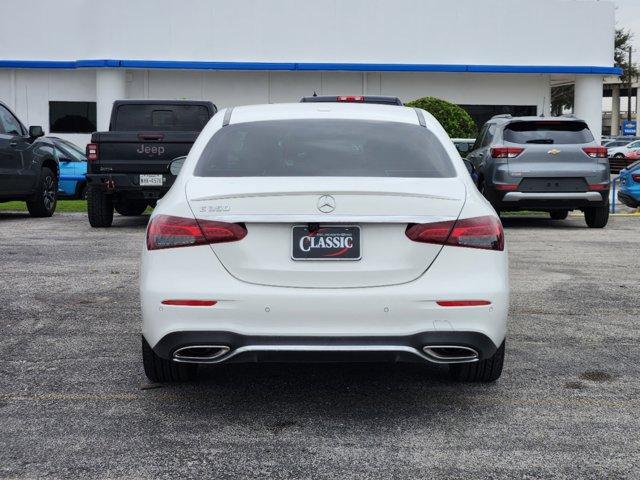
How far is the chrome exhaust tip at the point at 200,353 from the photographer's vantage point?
4.70 meters

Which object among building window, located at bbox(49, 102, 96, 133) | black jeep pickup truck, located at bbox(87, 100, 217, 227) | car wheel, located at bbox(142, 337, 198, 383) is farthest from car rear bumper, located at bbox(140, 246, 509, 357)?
building window, located at bbox(49, 102, 96, 133)

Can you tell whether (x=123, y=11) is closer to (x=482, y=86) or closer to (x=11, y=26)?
(x=11, y=26)

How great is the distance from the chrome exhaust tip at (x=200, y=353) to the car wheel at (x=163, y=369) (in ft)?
1.64

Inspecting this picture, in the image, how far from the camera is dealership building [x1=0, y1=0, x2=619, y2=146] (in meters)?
31.2

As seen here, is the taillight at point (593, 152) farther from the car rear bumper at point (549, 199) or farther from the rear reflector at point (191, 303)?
the rear reflector at point (191, 303)

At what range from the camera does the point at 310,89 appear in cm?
3272

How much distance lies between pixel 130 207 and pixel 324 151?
1275cm

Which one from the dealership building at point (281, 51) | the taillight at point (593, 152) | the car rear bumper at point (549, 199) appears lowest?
the car rear bumper at point (549, 199)

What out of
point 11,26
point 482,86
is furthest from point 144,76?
point 482,86

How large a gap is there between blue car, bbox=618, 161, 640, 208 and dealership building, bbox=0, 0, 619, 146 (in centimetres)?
1311

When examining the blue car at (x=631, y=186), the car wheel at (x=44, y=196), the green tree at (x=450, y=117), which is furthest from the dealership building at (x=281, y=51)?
the car wheel at (x=44, y=196)

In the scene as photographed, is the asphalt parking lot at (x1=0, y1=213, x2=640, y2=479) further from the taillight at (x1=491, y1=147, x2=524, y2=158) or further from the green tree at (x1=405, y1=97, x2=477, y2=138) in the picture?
the green tree at (x1=405, y1=97, x2=477, y2=138)

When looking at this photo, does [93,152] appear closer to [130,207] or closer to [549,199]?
[130,207]

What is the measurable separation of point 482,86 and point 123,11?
11768 millimetres
